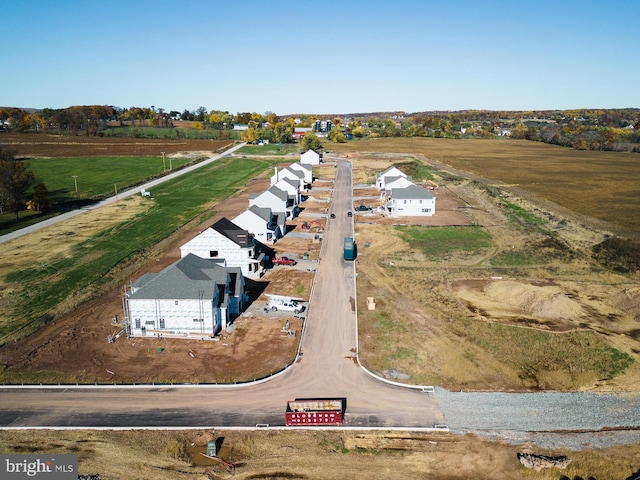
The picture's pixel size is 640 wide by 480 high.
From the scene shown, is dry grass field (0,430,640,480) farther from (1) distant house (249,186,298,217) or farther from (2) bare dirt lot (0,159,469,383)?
(1) distant house (249,186,298,217)

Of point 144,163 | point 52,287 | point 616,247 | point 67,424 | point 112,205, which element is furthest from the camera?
point 144,163

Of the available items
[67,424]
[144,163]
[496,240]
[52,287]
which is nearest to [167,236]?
[52,287]

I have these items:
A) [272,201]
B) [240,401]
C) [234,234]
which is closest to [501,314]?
[240,401]

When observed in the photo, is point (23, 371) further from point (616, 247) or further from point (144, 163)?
point (144, 163)

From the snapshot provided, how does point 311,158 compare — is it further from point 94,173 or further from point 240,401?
point 240,401

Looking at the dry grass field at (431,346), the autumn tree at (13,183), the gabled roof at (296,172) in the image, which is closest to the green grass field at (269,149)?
the gabled roof at (296,172)

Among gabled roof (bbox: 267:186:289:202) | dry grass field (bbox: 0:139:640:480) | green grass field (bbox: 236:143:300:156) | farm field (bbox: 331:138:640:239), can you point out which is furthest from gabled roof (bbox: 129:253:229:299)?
green grass field (bbox: 236:143:300:156)
